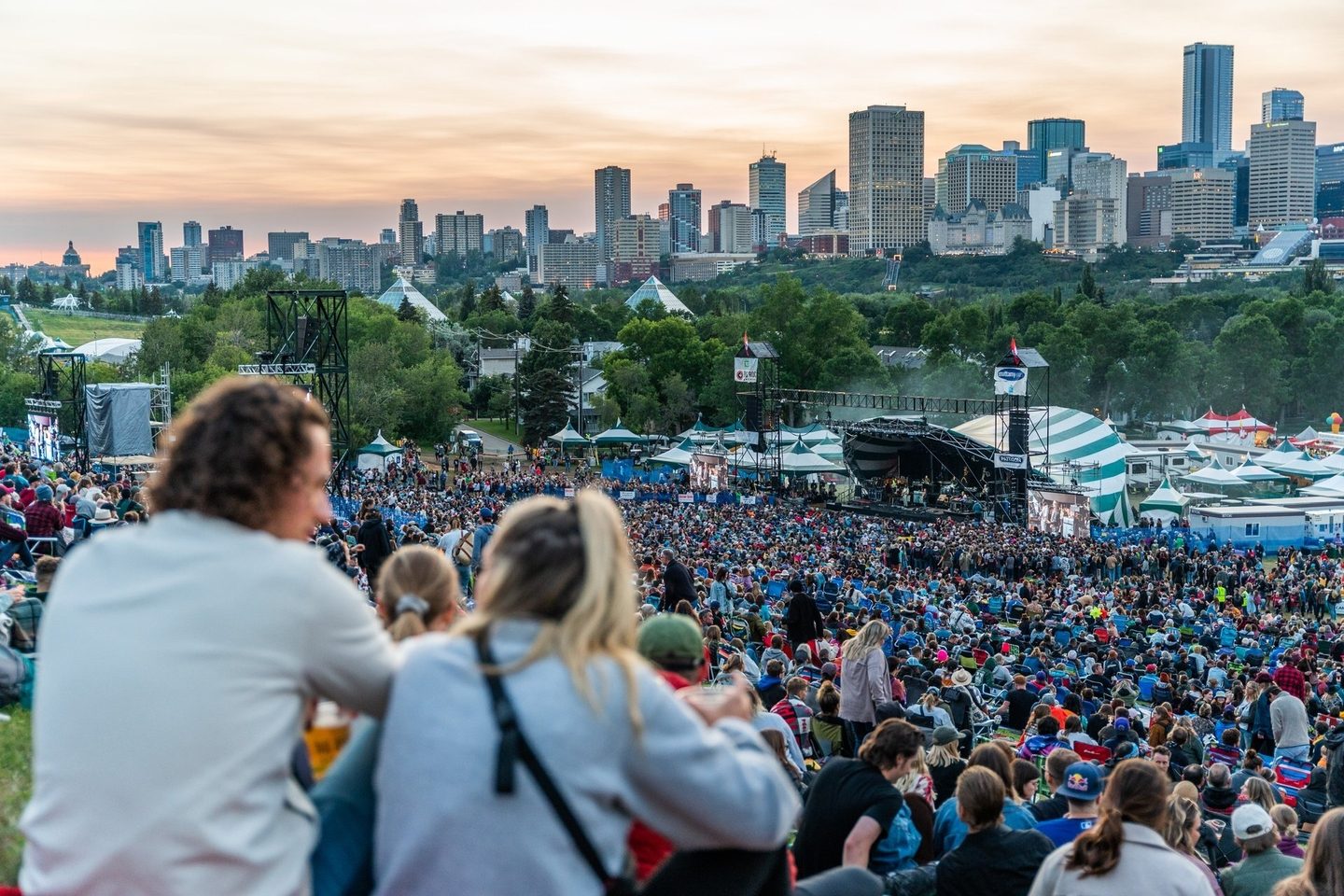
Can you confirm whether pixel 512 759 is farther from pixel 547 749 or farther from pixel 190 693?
pixel 190 693

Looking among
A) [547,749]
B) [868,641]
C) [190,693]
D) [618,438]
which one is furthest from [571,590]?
[618,438]

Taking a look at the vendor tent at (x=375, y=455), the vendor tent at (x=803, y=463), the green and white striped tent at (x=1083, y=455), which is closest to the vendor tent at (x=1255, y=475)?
the green and white striped tent at (x=1083, y=455)

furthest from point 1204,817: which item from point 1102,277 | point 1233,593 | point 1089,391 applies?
point 1102,277

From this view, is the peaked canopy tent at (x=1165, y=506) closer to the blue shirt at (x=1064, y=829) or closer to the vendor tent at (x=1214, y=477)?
the vendor tent at (x=1214, y=477)

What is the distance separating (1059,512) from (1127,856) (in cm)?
2619

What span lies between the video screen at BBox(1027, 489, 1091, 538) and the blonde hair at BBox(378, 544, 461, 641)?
86.4 ft

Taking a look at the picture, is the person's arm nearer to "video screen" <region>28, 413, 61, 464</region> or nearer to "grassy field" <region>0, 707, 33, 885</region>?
"grassy field" <region>0, 707, 33, 885</region>

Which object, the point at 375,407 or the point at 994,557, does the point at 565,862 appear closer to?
the point at 994,557

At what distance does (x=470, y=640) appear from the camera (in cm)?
195

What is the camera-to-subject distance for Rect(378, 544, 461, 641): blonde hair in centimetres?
264

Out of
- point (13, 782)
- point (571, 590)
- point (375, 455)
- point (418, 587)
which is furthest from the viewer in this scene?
point (375, 455)

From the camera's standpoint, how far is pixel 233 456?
2.05 metres

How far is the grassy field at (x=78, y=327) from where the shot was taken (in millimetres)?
93312

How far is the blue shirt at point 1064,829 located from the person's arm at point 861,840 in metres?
0.99
